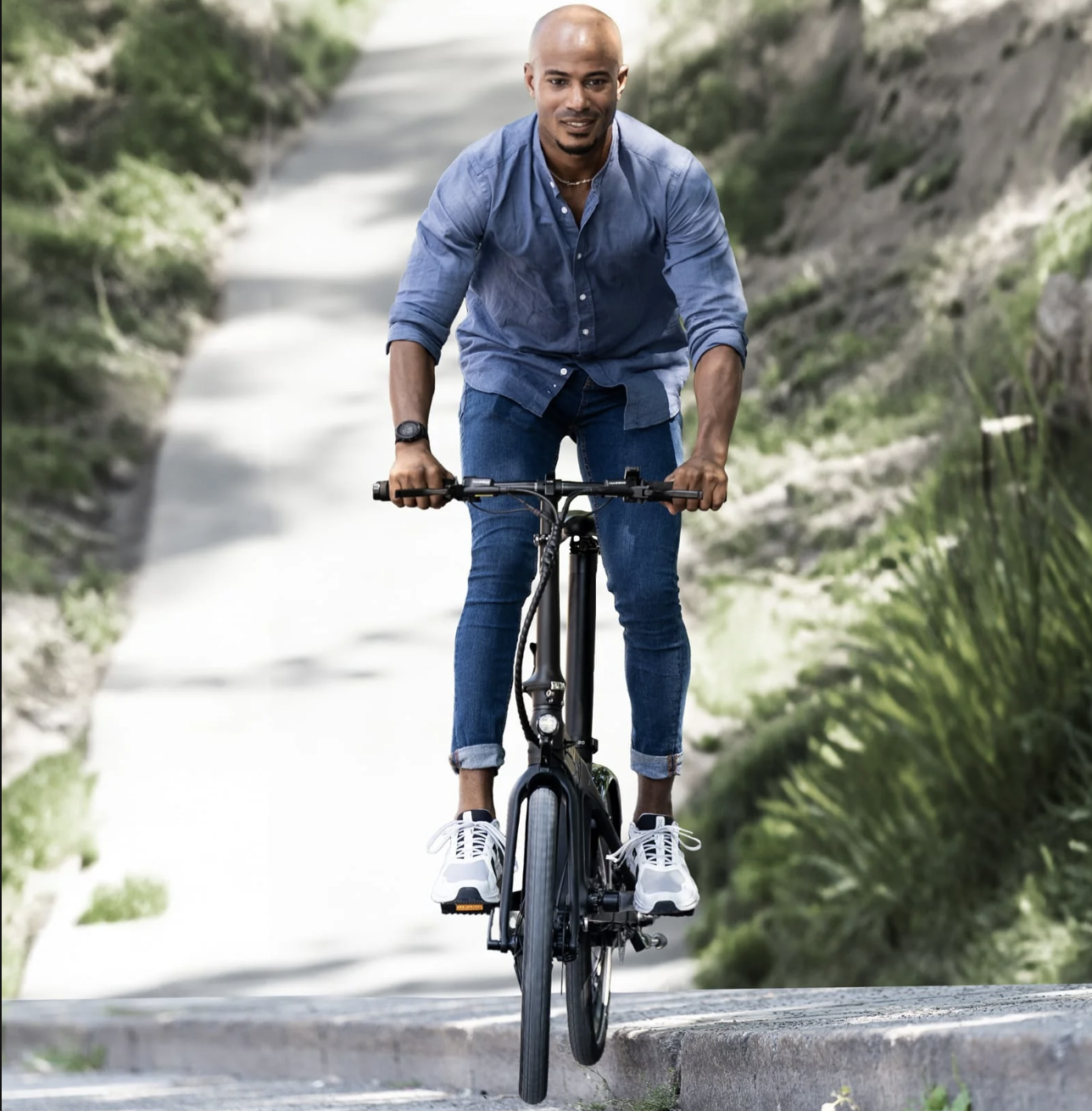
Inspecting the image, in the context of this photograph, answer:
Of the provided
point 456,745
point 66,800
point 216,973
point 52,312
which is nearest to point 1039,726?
point 456,745

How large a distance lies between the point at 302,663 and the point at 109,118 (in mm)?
2127

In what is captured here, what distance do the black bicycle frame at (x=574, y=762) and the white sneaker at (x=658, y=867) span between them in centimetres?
Answer: 2

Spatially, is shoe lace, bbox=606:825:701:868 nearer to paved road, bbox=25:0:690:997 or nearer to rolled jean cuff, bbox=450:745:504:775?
rolled jean cuff, bbox=450:745:504:775

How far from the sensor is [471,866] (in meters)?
2.63

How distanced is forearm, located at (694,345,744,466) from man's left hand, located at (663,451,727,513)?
0.10 metres

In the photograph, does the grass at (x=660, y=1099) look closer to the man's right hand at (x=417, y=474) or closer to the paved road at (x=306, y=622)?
the man's right hand at (x=417, y=474)

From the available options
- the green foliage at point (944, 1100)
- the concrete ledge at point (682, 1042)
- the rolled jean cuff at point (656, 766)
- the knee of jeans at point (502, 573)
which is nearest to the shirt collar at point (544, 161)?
the knee of jeans at point (502, 573)

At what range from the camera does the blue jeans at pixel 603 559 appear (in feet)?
9.03

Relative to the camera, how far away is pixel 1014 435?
4.63m

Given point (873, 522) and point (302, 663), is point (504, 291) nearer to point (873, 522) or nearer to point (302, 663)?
point (873, 522)

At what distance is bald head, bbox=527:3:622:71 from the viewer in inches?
103

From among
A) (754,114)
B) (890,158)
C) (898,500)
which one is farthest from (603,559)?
(754,114)

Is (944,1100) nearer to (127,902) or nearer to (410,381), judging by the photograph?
(410,381)

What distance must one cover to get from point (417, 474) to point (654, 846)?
0.82 m
